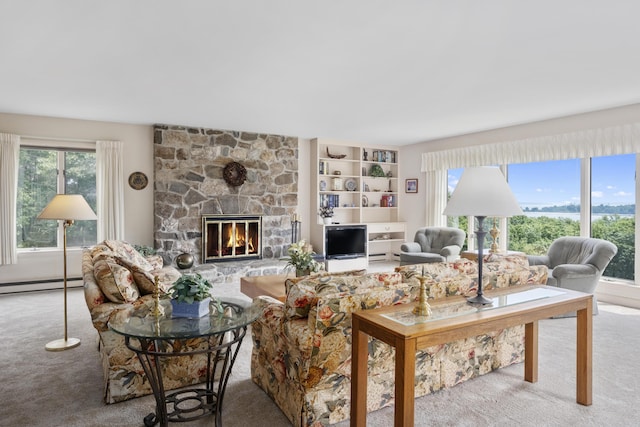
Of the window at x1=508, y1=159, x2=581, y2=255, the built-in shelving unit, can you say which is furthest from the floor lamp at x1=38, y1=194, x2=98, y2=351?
the window at x1=508, y1=159, x2=581, y2=255

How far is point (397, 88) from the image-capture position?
418 centimetres

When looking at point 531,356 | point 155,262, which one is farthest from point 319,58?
point 155,262

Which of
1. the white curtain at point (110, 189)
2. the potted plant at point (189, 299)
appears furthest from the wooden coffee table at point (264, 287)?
the white curtain at point (110, 189)

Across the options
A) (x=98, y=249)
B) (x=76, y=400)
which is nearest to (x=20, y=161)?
(x=98, y=249)

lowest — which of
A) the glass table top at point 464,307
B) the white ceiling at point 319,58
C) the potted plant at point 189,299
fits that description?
the glass table top at point 464,307

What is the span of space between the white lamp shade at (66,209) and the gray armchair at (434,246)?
460 centimetres

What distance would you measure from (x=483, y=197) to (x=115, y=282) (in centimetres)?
243

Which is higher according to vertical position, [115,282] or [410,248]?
[115,282]

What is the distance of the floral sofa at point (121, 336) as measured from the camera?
2.46 meters

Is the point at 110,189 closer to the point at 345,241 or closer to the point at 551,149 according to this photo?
the point at 345,241

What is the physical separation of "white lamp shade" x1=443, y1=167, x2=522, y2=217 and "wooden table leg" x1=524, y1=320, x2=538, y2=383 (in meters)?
1.02

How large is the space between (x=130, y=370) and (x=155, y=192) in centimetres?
414

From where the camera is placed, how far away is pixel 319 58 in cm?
333

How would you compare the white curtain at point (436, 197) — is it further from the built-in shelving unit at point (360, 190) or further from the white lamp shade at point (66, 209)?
the white lamp shade at point (66, 209)
